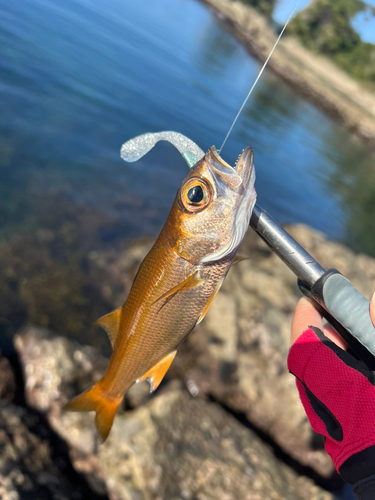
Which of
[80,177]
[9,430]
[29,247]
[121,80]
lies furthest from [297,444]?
[121,80]

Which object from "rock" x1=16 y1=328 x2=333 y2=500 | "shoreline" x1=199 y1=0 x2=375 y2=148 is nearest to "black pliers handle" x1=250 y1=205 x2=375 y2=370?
"rock" x1=16 y1=328 x2=333 y2=500

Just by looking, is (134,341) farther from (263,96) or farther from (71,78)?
(263,96)

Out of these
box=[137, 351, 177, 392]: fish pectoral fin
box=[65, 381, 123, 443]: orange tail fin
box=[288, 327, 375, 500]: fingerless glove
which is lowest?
box=[65, 381, 123, 443]: orange tail fin

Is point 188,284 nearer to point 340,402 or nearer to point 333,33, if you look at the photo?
point 340,402

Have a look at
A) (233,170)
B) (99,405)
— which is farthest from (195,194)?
(99,405)

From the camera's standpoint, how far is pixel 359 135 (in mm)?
35875

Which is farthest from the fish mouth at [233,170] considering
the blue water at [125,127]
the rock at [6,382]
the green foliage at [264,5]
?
the green foliage at [264,5]

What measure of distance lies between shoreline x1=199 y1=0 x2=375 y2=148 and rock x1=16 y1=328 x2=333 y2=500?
37.4 m

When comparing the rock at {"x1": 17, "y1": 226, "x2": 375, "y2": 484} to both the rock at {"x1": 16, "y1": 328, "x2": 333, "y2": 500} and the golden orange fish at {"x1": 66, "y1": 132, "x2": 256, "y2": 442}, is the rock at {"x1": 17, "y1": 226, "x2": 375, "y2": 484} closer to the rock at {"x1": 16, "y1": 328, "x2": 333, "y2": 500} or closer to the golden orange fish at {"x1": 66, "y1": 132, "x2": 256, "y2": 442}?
the rock at {"x1": 16, "y1": 328, "x2": 333, "y2": 500}

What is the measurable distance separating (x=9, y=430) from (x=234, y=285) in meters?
4.19

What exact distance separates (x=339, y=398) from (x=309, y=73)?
5484 centimetres

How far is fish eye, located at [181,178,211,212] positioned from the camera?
213 cm

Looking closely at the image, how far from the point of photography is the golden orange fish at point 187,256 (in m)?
2.13

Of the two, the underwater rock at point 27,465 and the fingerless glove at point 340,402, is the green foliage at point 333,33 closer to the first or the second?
the fingerless glove at point 340,402
